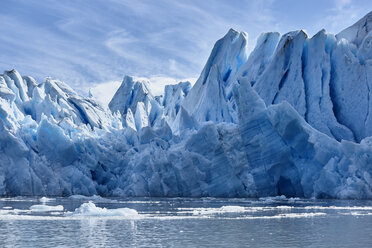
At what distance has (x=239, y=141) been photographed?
1255 inches

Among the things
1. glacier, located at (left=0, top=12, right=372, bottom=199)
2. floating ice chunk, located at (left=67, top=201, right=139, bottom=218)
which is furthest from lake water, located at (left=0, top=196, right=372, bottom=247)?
glacier, located at (left=0, top=12, right=372, bottom=199)

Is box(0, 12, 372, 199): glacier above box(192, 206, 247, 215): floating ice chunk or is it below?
above

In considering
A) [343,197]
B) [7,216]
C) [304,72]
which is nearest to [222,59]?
[304,72]

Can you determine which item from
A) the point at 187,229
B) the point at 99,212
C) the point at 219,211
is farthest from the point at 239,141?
the point at 187,229

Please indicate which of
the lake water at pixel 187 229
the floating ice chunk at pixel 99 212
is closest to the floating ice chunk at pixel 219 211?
the lake water at pixel 187 229

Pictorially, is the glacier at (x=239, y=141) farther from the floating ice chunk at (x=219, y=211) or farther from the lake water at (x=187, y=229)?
the lake water at (x=187, y=229)

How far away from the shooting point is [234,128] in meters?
32.6

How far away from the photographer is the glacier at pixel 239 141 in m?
30.4

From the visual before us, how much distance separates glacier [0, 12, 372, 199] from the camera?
99.7 feet

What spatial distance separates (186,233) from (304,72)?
26.7 meters

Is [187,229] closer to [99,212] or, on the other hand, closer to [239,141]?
[99,212]

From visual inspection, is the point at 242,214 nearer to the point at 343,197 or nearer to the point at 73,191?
the point at 343,197

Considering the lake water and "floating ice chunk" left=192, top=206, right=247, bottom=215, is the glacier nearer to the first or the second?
"floating ice chunk" left=192, top=206, right=247, bottom=215

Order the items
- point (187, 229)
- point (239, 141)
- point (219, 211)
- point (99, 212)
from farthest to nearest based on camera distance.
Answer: point (239, 141)
point (219, 211)
point (99, 212)
point (187, 229)
